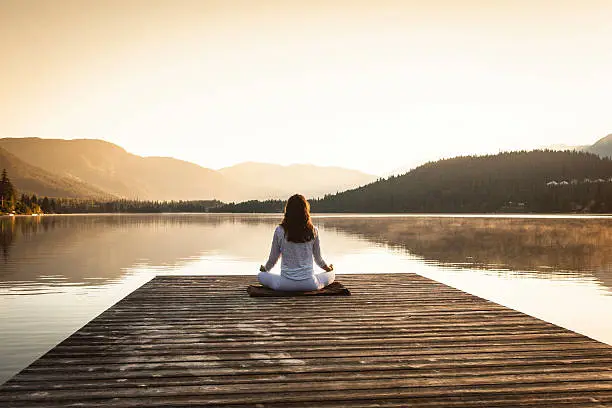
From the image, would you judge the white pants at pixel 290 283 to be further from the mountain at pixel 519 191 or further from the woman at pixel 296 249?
the mountain at pixel 519 191

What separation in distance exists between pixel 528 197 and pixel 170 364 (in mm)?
180944

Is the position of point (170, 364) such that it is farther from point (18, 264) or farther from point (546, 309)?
point (18, 264)

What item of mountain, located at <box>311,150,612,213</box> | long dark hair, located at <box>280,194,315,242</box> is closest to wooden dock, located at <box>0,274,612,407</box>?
long dark hair, located at <box>280,194,315,242</box>

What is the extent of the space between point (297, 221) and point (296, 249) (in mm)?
573

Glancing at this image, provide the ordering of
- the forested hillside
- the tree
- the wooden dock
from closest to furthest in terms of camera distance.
A: the wooden dock < the tree < the forested hillside

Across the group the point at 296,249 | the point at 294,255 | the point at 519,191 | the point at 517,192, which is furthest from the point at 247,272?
the point at 519,191

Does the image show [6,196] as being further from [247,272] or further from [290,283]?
[290,283]

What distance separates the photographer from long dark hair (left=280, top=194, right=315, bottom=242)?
10016mm

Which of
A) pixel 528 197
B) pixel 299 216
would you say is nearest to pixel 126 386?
pixel 299 216

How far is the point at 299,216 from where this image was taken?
10008 mm

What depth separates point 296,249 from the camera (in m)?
10.2

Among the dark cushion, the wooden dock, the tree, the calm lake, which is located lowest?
the calm lake

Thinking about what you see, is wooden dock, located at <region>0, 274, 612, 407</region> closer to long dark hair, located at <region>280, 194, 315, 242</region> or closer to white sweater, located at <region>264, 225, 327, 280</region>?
white sweater, located at <region>264, 225, 327, 280</region>

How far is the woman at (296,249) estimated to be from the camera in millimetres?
10062
